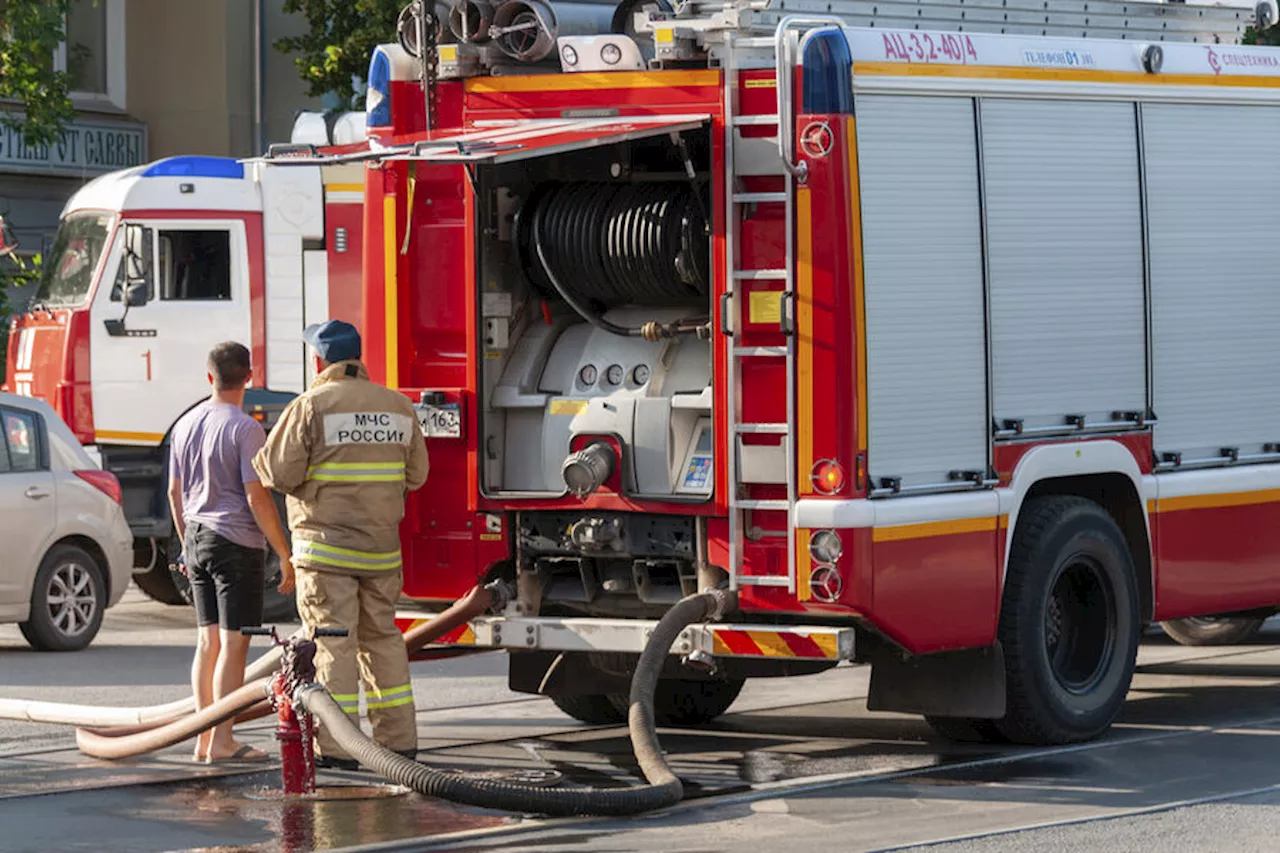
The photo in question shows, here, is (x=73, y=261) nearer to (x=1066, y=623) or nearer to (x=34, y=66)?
(x=34, y=66)

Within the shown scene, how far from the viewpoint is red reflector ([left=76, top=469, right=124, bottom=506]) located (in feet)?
50.9

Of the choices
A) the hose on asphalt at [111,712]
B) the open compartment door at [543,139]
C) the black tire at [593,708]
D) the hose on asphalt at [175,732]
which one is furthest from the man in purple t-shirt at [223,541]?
the black tire at [593,708]

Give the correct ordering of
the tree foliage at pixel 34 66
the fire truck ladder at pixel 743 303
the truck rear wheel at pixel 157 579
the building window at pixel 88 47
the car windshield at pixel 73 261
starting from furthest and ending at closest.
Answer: the building window at pixel 88 47, the tree foliage at pixel 34 66, the truck rear wheel at pixel 157 579, the car windshield at pixel 73 261, the fire truck ladder at pixel 743 303

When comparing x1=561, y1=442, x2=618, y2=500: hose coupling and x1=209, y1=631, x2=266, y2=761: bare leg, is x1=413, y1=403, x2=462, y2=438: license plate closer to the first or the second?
x1=561, y1=442, x2=618, y2=500: hose coupling

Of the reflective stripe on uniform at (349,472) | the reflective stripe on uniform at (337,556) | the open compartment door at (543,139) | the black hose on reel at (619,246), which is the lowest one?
the reflective stripe on uniform at (337,556)

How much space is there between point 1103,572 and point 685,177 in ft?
8.24

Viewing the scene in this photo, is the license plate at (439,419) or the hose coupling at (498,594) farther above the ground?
the license plate at (439,419)

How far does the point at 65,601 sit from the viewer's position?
15.3 m

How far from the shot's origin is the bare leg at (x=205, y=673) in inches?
415

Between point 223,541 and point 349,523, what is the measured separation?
76 centimetres

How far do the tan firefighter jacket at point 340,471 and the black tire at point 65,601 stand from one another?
5489mm

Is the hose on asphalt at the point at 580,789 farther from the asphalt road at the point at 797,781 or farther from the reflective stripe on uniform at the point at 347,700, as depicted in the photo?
the reflective stripe on uniform at the point at 347,700

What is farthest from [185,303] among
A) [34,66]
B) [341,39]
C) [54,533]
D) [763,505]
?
[763,505]

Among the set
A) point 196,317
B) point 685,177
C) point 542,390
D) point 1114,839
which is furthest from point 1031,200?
point 196,317
